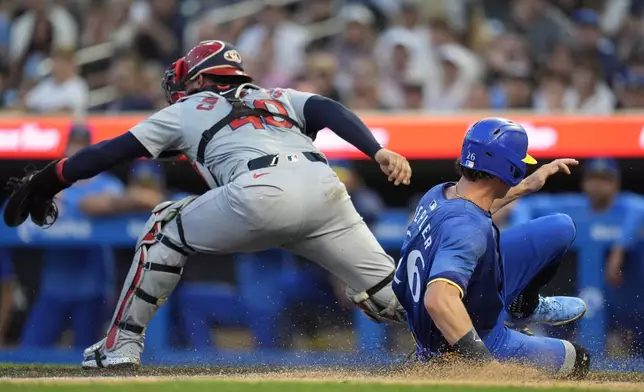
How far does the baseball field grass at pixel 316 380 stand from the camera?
202 inches

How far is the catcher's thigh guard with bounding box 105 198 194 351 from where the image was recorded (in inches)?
A: 260

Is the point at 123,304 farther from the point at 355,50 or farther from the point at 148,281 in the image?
the point at 355,50

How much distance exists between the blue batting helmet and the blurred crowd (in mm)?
6079

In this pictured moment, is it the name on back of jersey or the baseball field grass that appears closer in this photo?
the baseball field grass

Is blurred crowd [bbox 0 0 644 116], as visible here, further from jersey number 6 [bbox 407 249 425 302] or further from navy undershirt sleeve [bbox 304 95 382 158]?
jersey number 6 [bbox 407 249 425 302]

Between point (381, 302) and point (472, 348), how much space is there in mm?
1393

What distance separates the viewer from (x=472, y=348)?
5.37 m

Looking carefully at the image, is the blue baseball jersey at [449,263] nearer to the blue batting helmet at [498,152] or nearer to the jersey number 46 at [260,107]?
the blue batting helmet at [498,152]

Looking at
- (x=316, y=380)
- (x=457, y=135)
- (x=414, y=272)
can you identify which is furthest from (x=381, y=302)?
(x=457, y=135)

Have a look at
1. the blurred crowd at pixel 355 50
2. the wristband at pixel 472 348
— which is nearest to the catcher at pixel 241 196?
the wristband at pixel 472 348

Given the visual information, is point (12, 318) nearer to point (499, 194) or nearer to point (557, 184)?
point (557, 184)

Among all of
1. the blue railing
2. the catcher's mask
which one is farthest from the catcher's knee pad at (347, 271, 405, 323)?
the blue railing

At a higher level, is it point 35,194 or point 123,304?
point 35,194

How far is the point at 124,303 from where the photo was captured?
21.8 feet
